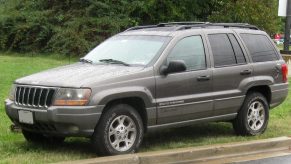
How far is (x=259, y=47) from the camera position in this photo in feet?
30.5

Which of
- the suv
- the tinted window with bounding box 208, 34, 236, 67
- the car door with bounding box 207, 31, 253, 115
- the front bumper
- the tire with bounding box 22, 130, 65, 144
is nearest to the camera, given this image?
the front bumper

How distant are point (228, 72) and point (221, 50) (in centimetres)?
38

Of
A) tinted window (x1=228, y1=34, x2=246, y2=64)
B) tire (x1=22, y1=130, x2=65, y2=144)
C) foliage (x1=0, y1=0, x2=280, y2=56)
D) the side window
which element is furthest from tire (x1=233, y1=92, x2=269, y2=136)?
foliage (x1=0, y1=0, x2=280, y2=56)

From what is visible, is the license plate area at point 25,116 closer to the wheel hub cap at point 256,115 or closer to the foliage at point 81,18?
the wheel hub cap at point 256,115

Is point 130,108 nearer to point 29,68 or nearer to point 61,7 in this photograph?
point 29,68

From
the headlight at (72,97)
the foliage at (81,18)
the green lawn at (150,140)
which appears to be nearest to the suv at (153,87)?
the headlight at (72,97)

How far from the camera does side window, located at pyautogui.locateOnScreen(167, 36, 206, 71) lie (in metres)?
8.00

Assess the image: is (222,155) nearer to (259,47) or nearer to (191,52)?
(191,52)

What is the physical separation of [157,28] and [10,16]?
1775 centimetres

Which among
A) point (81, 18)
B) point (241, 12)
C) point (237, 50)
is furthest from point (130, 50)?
point (241, 12)

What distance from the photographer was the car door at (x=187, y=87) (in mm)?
7625

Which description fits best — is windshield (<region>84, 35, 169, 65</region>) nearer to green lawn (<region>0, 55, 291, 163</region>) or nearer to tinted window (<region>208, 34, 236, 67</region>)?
tinted window (<region>208, 34, 236, 67</region>)

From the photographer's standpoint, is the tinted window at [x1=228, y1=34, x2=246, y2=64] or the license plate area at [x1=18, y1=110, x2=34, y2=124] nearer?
the license plate area at [x1=18, y1=110, x2=34, y2=124]

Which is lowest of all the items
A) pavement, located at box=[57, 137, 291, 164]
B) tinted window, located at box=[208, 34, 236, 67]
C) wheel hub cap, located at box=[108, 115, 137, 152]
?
pavement, located at box=[57, 137, 291, 164]
